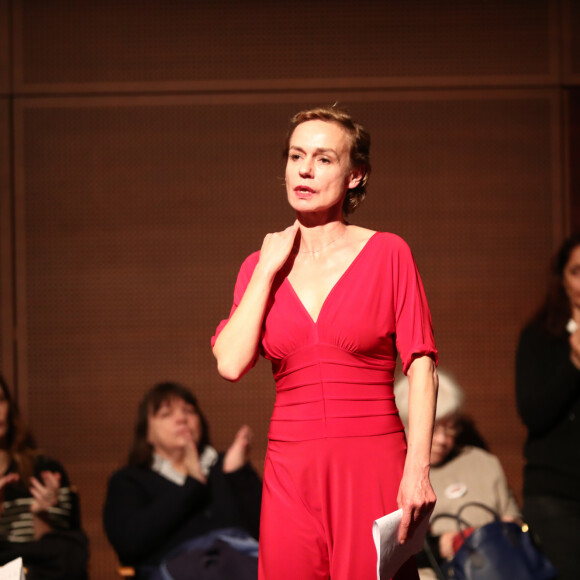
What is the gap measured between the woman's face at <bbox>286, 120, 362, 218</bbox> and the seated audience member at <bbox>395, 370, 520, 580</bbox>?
72.2 inches

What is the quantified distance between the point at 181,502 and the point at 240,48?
231 centimetres

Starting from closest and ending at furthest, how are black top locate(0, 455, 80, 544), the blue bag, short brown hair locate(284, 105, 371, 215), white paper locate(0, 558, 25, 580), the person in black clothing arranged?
short brown hair locate(284, 105, 371, 215), white paper locate(0, 558, 25, 580), the blue bag, the person in black clothing, black top locate(0, 455, 80, 544)

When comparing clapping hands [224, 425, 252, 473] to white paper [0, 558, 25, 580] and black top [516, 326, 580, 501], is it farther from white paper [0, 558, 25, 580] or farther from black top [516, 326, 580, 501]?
white paper [0, 558, 25, 580]

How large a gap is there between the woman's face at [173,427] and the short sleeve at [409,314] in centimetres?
213

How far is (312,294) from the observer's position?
1964 mm

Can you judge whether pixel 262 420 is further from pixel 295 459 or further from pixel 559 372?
pixel 295 459

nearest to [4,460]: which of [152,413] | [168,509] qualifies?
[152,413]

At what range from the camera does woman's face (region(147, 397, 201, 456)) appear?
153 inches

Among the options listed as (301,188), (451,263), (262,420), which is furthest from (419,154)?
(301,188)

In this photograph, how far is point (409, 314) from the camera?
6.27 ft

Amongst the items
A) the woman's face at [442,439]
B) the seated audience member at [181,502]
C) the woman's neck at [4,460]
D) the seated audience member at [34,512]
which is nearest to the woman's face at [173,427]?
the seated audience member at [181,502]

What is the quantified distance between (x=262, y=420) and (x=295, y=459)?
2724 mm

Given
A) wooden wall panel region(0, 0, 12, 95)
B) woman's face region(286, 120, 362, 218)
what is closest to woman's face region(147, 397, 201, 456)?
wooden wall panel region(0, 0, 12, 95)

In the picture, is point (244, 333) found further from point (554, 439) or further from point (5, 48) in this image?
point (5, 48)
